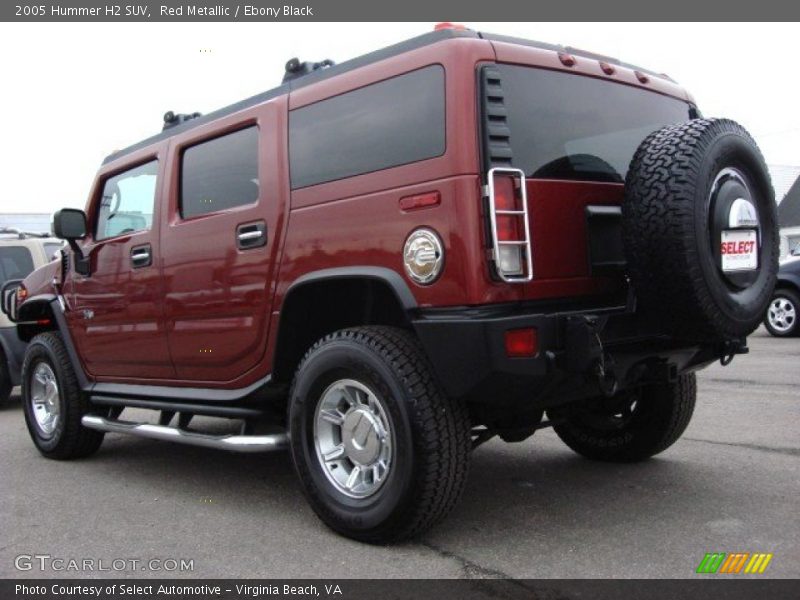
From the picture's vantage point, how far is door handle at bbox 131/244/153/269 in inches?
186

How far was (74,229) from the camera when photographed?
5.29 m

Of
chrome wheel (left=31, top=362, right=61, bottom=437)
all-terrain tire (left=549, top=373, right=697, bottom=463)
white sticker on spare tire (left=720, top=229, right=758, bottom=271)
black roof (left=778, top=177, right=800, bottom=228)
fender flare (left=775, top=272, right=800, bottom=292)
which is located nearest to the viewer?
white sticker on spare tire (left=720, top=229, right=758, bottom=271)

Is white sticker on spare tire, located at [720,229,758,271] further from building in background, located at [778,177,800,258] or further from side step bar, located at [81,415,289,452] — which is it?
building in background, located at [778,177,800,258]

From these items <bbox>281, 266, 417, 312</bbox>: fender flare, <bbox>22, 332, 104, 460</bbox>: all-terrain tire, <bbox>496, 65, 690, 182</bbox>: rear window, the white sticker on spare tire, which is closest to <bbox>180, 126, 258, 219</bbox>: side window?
<bbox>281, 266, 417, 312</bbox>: fender flare

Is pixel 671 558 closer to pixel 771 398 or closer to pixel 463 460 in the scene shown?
pixel 463 460

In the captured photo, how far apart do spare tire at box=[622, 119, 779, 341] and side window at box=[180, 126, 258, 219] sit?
199 cm

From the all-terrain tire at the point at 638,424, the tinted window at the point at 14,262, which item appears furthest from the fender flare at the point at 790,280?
the tinted window at the point at 14,262

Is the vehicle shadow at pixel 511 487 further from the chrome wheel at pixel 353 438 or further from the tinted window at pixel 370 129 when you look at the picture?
the tinted window at pixel 370 129

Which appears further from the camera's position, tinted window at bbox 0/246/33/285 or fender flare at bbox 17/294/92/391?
tinted window at bbox 0/246/33/285

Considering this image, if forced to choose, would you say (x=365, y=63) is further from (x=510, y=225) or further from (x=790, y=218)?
(x=790, y=218)

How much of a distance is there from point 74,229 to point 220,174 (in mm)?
1536

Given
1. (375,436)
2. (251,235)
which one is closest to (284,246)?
(251,235)

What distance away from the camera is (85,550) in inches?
141

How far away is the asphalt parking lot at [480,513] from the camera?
3.21m
